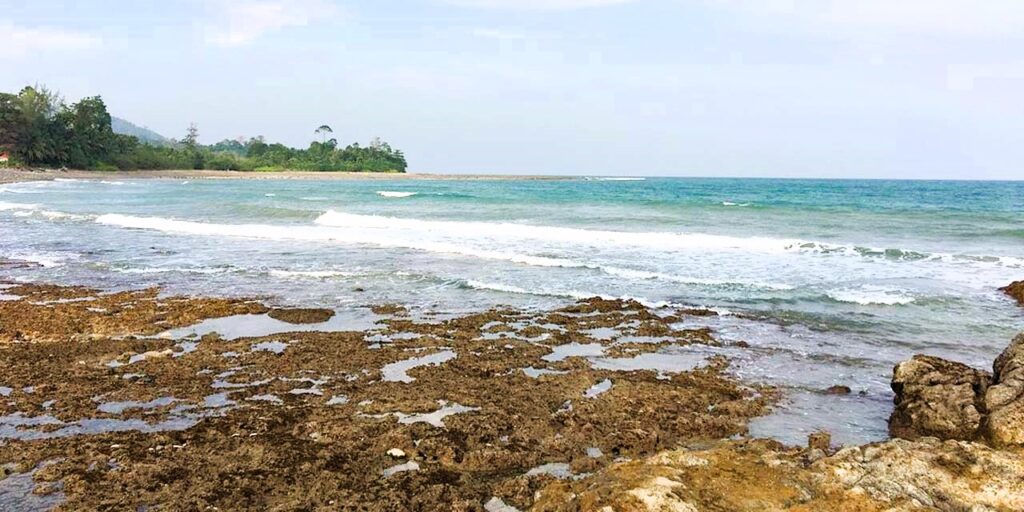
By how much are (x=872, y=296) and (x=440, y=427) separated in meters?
10.2

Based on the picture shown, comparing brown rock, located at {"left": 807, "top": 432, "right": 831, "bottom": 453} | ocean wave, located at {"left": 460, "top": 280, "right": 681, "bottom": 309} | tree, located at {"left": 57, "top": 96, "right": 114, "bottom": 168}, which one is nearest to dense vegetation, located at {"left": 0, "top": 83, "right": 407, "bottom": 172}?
tree, located at {"left": 57, "top": 96, "right": 114, "bottom": 168}

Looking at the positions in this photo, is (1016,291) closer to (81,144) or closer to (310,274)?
(310,274)

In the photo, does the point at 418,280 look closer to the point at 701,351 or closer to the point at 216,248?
the point at 701,351

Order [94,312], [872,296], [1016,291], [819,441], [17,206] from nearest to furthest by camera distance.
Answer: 1. [819,441]
2. [94,312]
3. [872,296]
4. [1016,291]
5. [17,206]

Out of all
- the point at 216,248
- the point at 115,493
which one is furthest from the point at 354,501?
the point at 216,248

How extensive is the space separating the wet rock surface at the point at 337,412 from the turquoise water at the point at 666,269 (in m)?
1.50

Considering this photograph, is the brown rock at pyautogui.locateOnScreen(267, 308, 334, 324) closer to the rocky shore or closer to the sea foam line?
the rocky shore

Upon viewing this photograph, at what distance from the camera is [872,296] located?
12875 mm

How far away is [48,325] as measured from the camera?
962 centimetres

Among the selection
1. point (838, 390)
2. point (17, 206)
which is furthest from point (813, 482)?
point (17, 206)

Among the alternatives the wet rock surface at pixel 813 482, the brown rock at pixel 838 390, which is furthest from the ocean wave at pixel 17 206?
the wet rock surface at pixel 813 482

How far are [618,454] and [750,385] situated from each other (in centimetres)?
267

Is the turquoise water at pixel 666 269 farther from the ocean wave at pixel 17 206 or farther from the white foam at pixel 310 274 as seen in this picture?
the ocean wave at pixel 17 206

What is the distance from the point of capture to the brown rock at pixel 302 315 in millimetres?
10312
